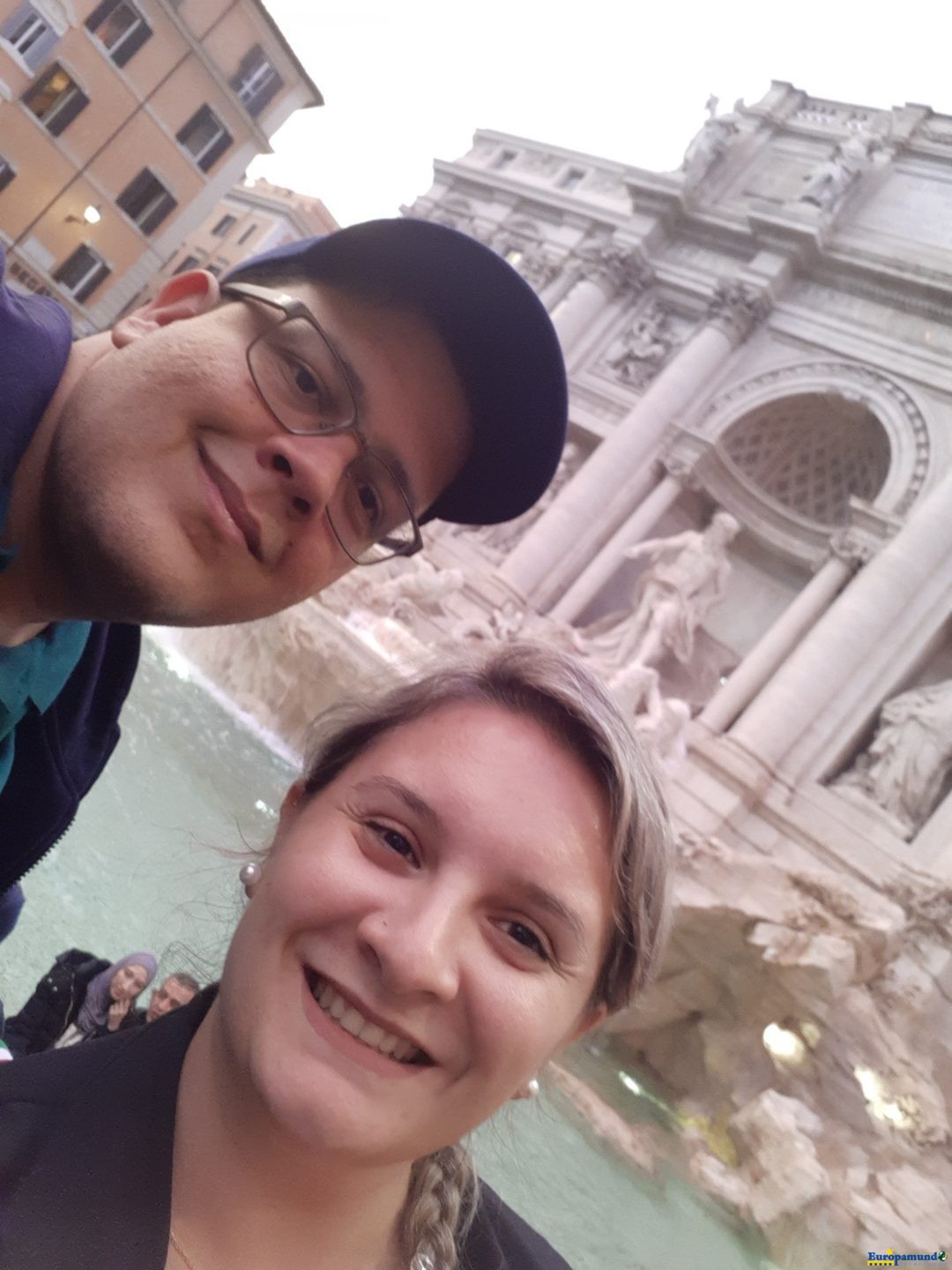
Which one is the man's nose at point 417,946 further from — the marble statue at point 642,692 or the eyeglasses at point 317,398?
the marble statue at point 642,692

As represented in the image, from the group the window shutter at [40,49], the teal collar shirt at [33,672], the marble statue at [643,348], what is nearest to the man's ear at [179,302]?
the teal collar shirt at [33,672]

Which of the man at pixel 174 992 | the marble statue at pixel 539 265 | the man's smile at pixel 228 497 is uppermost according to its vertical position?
the marble statue at pixel 539 265

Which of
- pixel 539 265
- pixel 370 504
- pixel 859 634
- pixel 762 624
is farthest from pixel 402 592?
pixel 539 265

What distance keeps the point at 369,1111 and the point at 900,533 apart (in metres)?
10.9

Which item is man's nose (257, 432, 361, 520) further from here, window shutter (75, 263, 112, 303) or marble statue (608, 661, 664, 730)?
window shutter (75, 263, 112, 303)

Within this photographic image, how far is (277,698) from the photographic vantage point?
871 centimetres

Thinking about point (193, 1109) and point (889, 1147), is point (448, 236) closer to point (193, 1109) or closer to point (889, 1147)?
point (193, 1109)

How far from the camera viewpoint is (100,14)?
1067cm

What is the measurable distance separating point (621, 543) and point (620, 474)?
3.98 ft

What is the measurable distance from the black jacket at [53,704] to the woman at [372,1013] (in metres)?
0.58

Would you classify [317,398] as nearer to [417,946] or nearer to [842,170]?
[417,946]

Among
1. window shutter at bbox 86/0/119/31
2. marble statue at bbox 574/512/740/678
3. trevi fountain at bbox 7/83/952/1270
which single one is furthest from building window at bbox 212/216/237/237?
marble statue at bbox 574/512/740/678

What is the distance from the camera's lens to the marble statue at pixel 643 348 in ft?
45.3

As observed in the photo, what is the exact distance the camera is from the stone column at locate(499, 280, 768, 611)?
40.8 ft
